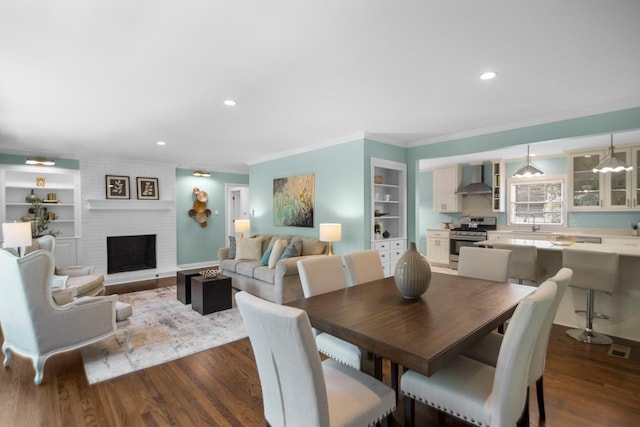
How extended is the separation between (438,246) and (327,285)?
5.57 meters

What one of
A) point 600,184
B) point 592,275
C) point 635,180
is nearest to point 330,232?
point 592,275

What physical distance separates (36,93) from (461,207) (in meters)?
7.48

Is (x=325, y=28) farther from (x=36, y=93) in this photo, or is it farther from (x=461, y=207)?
(x=461, y=207)

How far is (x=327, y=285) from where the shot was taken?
2416 millimetres

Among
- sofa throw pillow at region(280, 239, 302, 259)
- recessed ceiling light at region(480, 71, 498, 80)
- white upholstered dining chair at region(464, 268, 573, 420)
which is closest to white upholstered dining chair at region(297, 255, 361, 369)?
white upholstered dining chair at region(464, 268, 573, 420)

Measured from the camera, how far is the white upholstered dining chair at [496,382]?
1.30 m

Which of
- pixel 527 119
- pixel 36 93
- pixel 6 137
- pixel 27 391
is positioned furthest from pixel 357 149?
pixel 6 137

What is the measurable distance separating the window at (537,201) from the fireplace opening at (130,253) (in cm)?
791

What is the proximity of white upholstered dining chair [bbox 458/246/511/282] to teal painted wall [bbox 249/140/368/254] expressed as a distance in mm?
1757

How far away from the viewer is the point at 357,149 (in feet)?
15.1

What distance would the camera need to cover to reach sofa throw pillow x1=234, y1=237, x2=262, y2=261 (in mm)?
5535

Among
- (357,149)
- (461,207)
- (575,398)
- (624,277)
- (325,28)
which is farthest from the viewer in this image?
(461,207)

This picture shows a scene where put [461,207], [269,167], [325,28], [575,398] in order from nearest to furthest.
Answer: [325,28]
[575,398]
[269,167]
[461,207]

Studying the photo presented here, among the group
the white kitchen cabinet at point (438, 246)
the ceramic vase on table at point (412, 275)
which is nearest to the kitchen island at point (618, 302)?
the ceramic vase on table at point (412, 275)
